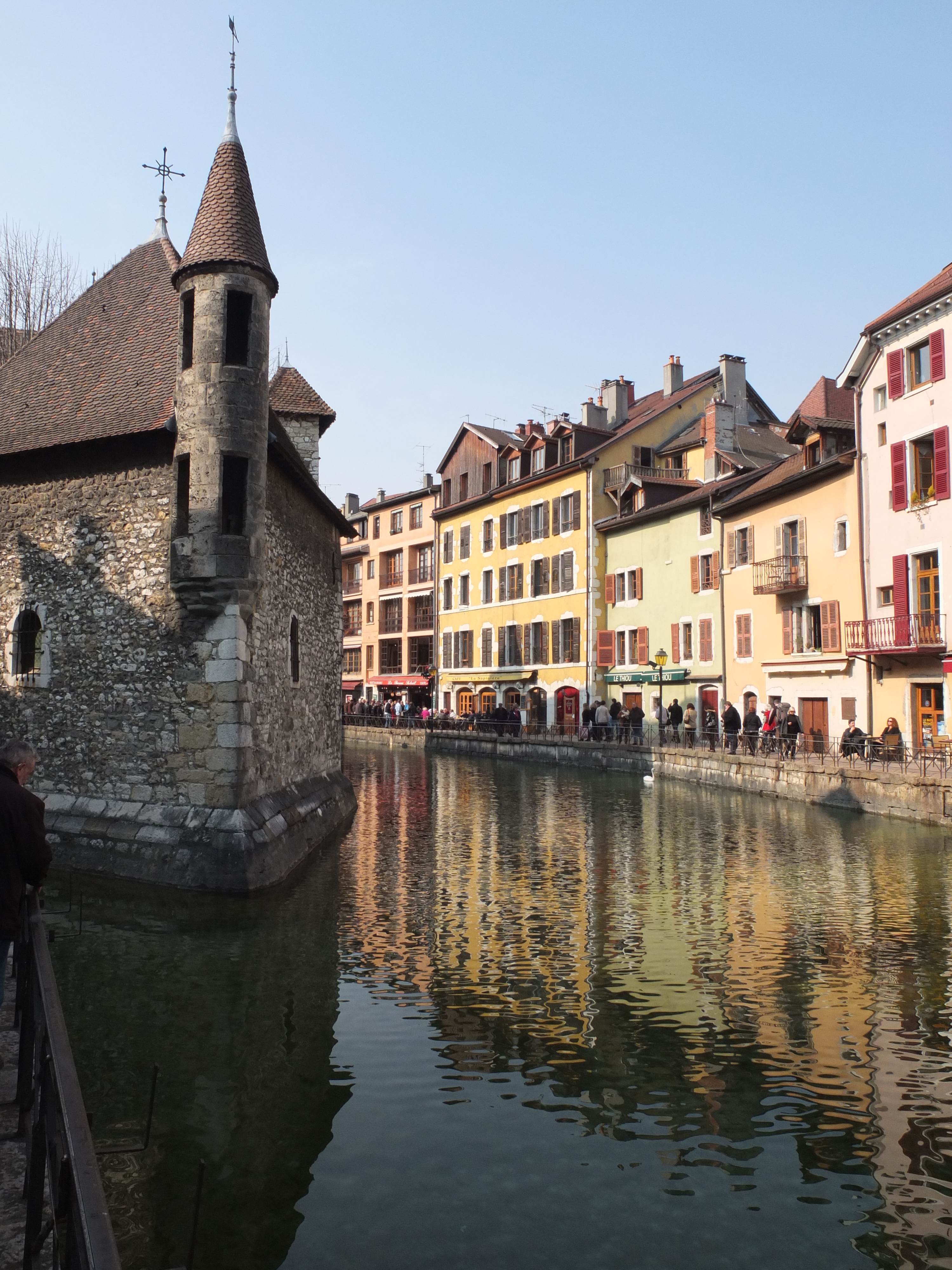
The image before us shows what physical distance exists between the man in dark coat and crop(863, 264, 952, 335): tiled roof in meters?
23.5

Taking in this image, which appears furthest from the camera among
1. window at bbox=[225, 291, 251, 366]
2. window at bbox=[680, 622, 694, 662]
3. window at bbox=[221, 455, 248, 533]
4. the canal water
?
window at bbox=[680, 622, 694, 662]

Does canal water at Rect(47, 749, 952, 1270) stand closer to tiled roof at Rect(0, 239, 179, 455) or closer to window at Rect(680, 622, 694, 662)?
tiled roof at Rect(0, 239, 179, 455)

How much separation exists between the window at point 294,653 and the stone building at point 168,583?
51cm

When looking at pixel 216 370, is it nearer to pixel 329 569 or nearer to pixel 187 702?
pixel 187 702

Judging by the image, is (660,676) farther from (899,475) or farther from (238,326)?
(238,326)

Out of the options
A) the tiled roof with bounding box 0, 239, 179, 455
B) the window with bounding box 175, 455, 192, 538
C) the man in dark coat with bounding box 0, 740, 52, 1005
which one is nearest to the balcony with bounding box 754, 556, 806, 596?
the tiled roof with bounding box 0, 239, 179, 455

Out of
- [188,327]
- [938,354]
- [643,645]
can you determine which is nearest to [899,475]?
[938,354]

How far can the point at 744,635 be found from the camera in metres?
33.3

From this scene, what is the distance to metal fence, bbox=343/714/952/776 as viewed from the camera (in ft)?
69.5

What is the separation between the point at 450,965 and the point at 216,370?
8.05 metres

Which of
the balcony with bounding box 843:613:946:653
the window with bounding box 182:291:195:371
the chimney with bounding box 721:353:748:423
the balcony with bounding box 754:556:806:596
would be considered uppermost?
the chimney with bounding box 721:353:748:423

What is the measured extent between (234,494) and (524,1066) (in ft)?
29.2

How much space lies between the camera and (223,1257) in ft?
15.3

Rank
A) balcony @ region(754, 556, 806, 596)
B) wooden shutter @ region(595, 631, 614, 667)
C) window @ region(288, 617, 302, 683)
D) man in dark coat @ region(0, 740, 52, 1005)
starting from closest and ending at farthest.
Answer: man in dark coat @ region(0, 740, 52, 1005), window @ region(288, 617, 302, 683), balcony @ region(754, 556, 806, 596), wooden shutter @ region(595, 631, 614, 667)
